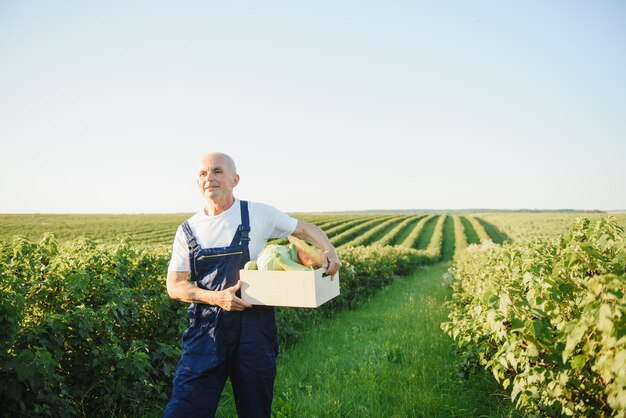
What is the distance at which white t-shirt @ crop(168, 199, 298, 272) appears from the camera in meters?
2.89

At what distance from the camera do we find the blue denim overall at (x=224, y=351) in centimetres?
271

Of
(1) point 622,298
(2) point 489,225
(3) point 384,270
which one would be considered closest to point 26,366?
(1) point 622,298

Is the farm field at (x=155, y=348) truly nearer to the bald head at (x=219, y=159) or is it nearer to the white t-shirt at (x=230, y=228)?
the white t-shirt at (x=230, y=228)

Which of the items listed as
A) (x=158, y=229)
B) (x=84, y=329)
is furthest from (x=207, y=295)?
(x=158, y=229)

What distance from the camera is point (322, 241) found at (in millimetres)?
3006

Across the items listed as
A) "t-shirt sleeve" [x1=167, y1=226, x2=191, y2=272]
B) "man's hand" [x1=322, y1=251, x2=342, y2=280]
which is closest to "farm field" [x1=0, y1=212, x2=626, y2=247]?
"t-shirt sleeve" [x1=167, y1=226, x2=191, y2=272]

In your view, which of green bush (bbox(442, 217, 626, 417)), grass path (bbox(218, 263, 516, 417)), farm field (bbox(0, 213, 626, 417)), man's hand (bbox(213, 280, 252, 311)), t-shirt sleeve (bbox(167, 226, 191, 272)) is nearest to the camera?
green bush (bbox(442, 217, 626, 417))

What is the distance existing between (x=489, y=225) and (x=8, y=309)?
6474 centimetres

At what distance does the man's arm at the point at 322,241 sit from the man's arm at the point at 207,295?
62cm

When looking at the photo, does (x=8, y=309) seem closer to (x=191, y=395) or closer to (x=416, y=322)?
(x=191, y=395)

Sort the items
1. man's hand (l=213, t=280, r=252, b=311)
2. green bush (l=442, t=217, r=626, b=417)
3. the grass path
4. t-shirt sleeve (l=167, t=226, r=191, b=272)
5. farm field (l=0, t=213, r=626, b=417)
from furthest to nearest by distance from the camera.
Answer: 1. the grass path
2. farm field (l=0, t=213, r=626, b=417)
3. t-shirt sleeve (l=167, t=226, r=191, b=272)
4. man's hand (l=213, t=280, r=252, b=311)
5. green bush (l=442, t=217, r=626, b=417)

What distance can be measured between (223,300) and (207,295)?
5.0 inches

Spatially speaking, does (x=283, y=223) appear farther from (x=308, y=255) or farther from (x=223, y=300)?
(x=223, y=300)

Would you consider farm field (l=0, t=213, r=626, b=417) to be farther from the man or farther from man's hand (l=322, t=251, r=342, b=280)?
man's hand (l=322, t=251, r=342, b=280)
